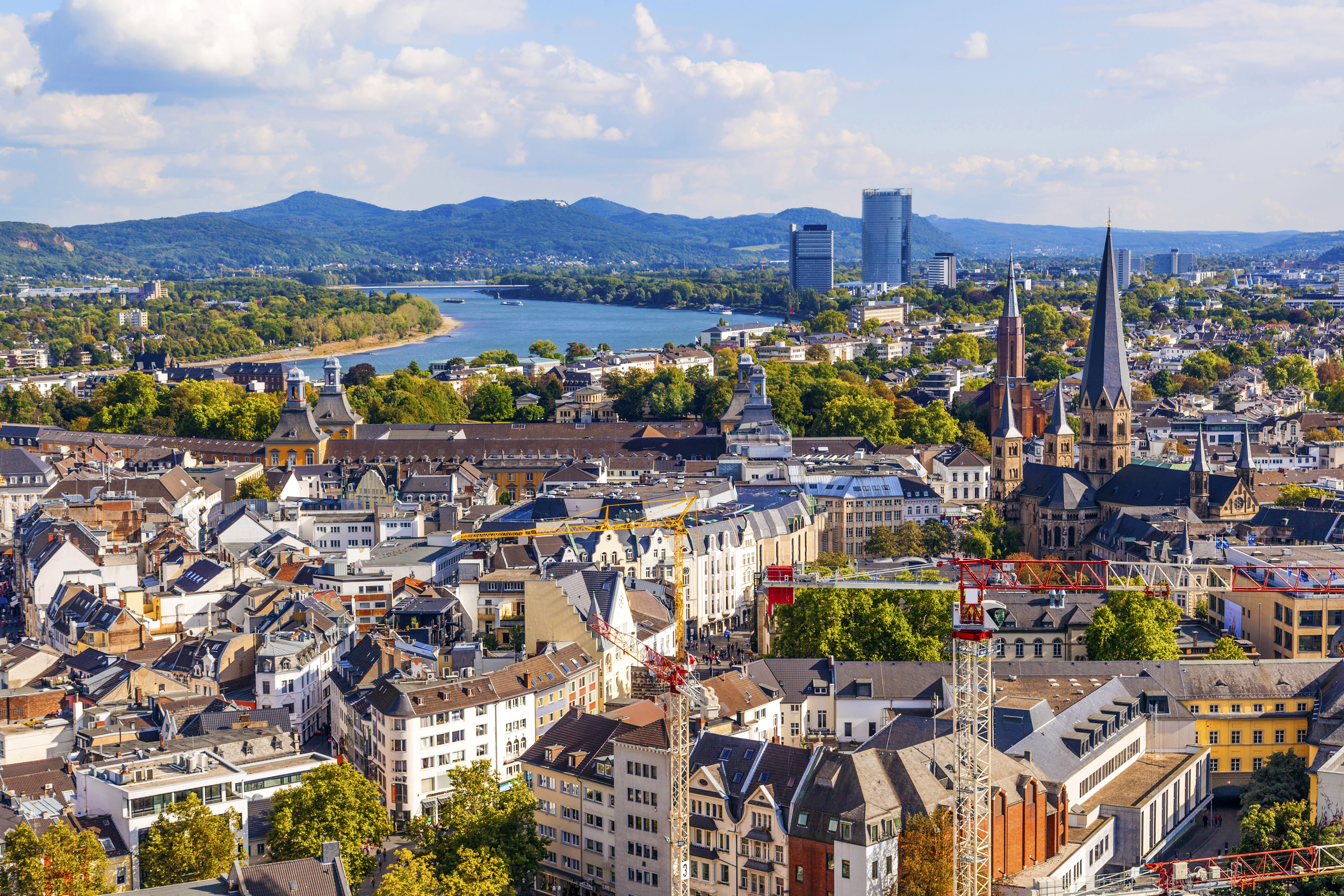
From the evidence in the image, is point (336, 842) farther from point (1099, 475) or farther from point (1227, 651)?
point (1099, 475)

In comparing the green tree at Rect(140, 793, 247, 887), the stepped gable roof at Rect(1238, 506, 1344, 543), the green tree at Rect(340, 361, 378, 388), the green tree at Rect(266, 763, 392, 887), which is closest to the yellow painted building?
the green tree at Rect(266, 763, 392, 887)

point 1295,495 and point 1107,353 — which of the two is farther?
point 1107,353

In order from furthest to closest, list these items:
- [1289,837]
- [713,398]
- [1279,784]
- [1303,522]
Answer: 1. [713,398]
2. [1303,522]
3. [1279,784]
4. [1289,837]

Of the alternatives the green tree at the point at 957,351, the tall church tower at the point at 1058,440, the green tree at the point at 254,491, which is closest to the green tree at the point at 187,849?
the green tree at the point at 254,491

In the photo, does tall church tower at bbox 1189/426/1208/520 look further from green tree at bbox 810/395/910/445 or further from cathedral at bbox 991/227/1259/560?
green tree at bbox 810/395/910/445

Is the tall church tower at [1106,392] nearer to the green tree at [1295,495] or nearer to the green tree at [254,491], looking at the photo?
the green tree at [1295,495]

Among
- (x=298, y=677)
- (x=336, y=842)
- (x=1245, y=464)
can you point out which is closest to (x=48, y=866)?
(x=336, y=842)
